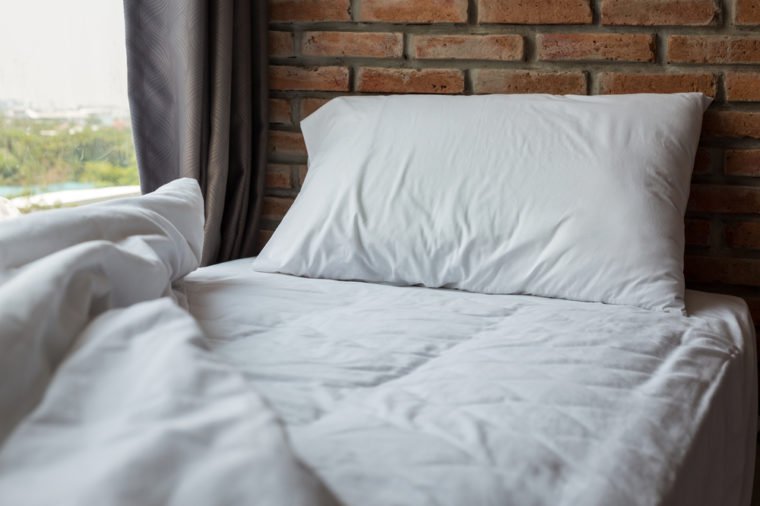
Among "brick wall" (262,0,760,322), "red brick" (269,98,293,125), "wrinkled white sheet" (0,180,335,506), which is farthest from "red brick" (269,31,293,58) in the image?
"wrinkled white sheet" (0,180,335,506)

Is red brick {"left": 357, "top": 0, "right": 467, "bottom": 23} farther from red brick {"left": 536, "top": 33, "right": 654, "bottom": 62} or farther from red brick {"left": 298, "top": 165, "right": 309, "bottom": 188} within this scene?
red brick {"left": 298, "top": 165, "right": 309, "bottom": 188}

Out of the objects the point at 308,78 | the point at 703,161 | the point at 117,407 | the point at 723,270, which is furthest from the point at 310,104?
the point at 117,407

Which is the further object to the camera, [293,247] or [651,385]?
[293,247]

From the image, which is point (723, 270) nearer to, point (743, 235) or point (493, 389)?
point (743, 235)

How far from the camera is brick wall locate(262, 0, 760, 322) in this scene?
1.98 m

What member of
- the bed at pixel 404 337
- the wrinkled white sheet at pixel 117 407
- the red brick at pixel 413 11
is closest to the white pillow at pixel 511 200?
the bed at pixel 404 337

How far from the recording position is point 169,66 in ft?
7.04

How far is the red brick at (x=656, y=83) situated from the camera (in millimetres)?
1991

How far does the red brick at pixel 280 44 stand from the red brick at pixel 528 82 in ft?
1.52

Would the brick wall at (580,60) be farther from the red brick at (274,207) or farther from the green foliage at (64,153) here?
the green foliage at (64,153)

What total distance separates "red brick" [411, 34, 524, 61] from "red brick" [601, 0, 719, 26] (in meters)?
0.20

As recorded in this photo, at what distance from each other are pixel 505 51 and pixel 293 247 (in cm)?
71

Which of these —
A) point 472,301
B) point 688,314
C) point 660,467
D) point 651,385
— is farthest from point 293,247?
point 660,467

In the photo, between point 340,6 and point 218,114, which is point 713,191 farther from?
point 218,114
